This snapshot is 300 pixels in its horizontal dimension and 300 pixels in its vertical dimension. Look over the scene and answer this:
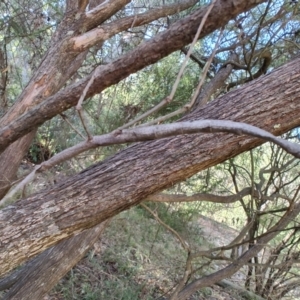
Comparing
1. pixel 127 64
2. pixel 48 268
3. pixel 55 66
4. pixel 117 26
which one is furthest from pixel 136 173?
pixel 117 26

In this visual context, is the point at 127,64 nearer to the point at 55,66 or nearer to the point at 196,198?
the point at 55,66

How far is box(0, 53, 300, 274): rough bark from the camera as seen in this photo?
4.55 feet

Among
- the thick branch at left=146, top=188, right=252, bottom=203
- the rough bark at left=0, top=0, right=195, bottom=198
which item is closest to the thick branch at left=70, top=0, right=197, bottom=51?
the rough bark at left=0, top=0, right=195, bottom=198

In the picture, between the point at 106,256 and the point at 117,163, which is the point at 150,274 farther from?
the point at 117,163

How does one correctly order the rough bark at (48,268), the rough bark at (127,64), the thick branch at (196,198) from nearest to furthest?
1. the rough bark at (127,64)
2. the rough bark at (48,268)
3. the thick branch at (196,198)

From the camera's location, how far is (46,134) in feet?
12.4

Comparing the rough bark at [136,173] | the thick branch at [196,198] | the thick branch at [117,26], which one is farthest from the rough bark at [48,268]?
the thick branch at [117,26]

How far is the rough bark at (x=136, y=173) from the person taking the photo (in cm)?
139

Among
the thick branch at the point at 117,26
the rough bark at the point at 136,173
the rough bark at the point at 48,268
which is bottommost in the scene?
the rough bark at the point at 48,268

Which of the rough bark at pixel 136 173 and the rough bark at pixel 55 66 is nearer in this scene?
the rough bark at pixel 136 173

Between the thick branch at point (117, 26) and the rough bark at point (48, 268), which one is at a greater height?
the thick branch at point (117, 26)

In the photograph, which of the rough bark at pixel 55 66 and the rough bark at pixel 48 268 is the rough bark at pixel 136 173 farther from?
the rough bark at pixel 55 66

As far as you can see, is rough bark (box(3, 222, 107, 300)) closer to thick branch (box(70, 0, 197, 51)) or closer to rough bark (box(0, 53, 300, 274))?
rough bark (box(0, 53, 300, 274))

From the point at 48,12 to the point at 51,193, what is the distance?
232 cm
